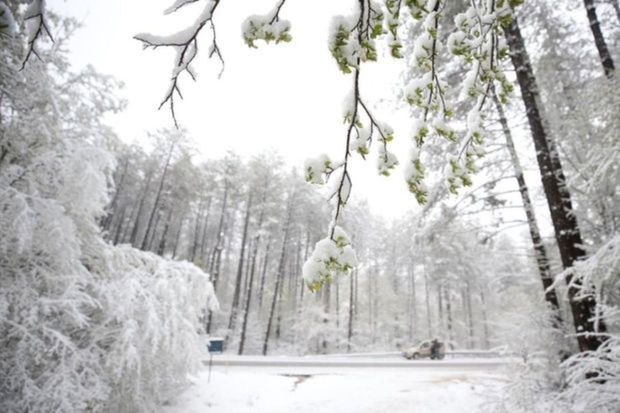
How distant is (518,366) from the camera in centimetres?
575

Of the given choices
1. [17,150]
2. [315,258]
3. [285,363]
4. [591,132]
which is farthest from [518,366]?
[285,363]

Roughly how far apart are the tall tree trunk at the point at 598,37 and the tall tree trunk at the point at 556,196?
48.5 inches

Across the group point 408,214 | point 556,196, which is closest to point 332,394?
point 408,214

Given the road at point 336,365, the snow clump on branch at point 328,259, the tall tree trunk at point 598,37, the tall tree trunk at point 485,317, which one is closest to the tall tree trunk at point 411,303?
the tall tree trunk at point 485,317

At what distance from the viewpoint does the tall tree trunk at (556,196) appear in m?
4.91

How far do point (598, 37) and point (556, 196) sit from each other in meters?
3.56

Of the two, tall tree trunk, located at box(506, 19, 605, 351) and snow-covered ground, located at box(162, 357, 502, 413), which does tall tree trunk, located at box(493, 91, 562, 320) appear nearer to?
tall tree trunk, located at box(506, 19, 605, 351)

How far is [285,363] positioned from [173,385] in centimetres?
806

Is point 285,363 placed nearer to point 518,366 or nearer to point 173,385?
point 173,385

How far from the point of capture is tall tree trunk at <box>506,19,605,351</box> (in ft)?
16.1

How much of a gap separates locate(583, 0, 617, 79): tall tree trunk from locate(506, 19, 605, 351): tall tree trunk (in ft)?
4.04

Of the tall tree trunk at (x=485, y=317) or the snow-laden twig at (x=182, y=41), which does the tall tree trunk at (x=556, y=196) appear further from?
the tall tree trunk at (x=485, y=317)

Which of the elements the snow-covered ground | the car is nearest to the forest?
the snow-covered ground

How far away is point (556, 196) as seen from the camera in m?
5.46
